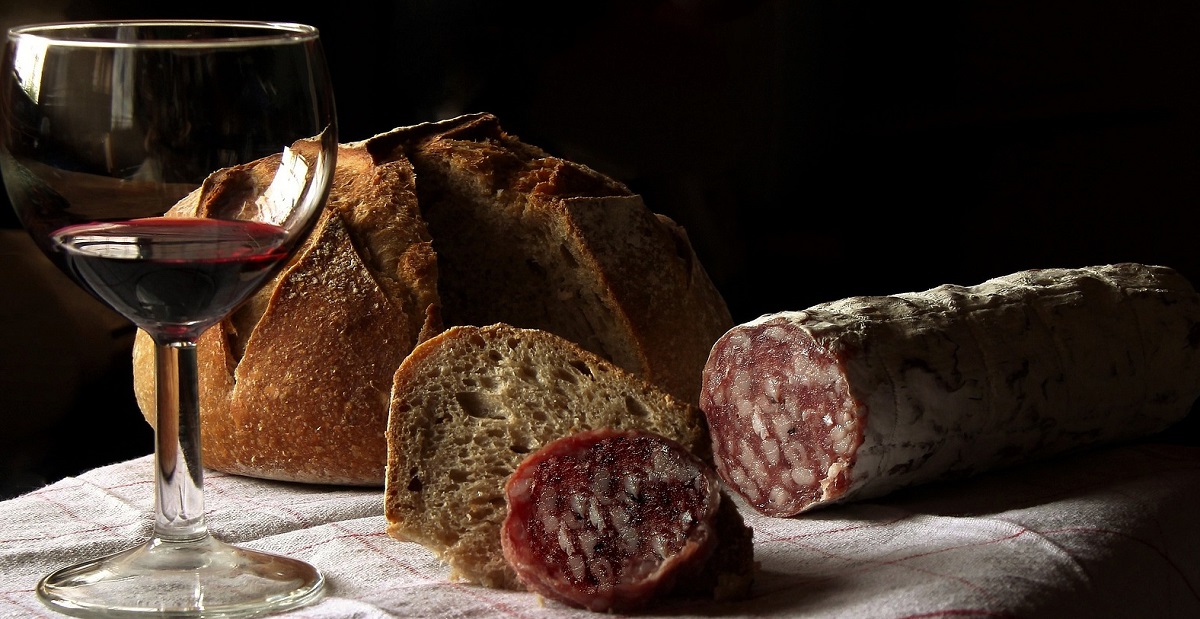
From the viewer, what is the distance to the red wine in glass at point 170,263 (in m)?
1.49

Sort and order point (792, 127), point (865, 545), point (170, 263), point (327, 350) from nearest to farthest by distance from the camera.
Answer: point (170, 263) → point (865, 545) → point (327, 350) → point (792, 127)

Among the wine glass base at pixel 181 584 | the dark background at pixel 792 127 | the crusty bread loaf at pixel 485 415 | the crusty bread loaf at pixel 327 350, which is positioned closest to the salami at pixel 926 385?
the crusty bread loaf at pixel 485 415

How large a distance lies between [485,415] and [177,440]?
480mm

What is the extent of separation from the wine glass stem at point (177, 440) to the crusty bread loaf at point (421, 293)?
1.73 ft

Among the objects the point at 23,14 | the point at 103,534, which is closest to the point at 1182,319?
the point at 103,534

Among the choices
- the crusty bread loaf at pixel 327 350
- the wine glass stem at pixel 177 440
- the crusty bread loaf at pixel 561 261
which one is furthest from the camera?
the crusty bread loaf at pixel 561 261

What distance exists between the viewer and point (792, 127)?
347 cm

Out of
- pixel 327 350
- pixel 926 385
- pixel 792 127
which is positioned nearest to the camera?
pixel 926 385

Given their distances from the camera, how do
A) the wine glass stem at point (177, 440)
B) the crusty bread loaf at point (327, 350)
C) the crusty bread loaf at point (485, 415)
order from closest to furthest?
the wine glass stem at point (177, 440), the crusty bread loaf at point (485, 415), the crusty bread loaf at point (327, 350)

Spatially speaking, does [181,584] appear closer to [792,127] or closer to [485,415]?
[485,415]

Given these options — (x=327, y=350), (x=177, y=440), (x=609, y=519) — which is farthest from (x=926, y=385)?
(x=177, y=440)

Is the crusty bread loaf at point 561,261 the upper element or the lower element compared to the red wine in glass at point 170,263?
lower

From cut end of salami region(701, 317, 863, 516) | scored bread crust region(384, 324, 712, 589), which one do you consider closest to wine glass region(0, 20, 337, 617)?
scored bread crust region(384, 324, 712, 589)

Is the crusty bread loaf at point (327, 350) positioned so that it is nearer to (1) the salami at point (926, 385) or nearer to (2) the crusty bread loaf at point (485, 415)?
(2) the crusty bread loaf at point (485, 415)
